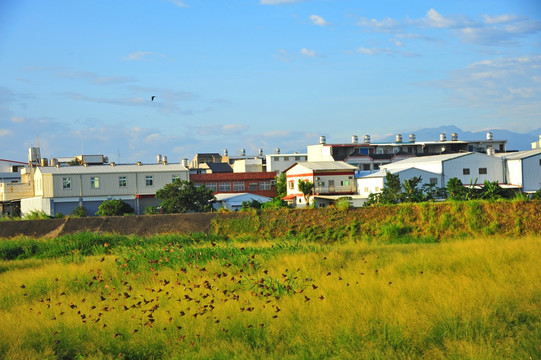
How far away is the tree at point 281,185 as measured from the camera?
69.5 m

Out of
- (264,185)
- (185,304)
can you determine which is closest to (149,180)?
(264,185)

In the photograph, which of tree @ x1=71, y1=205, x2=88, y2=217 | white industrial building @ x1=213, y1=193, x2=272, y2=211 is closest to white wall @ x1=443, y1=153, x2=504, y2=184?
white industrial building @ x1=213, y1=193, x2=272, y2=211

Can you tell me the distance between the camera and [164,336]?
951 cm

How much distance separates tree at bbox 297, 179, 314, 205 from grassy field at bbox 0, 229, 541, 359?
44997mm

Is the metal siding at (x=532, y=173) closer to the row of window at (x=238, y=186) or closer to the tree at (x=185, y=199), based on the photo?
the row of window at (x=238, y=186)

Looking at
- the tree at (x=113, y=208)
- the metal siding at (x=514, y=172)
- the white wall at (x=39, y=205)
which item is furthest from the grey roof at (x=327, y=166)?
the white wall at (x=39, y=205)

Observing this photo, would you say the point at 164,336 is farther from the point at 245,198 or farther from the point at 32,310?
the point at 245,198

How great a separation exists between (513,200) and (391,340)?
56.7ft

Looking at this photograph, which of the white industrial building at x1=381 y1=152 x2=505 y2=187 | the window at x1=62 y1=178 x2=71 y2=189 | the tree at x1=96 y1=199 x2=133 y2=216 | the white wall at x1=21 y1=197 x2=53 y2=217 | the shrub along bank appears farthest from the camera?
the white industrial building at x1=381 y1=152 x2=505 y2=187

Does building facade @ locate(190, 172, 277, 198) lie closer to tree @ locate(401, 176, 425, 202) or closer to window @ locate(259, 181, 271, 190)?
window @ locate(259, 181, 271, 190)

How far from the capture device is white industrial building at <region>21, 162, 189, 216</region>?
57344 mm

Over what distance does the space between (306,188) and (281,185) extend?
33.7 feet

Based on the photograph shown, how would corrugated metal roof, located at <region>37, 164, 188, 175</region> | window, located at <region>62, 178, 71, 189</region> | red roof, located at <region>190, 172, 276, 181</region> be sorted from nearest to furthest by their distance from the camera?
window, located at <region>62, 178, 71, 189</region> < corrugated metal roof, located at <region>37, 164, 188, 175</region> < red roof, located at <region>190, 172, 276, 181</region>

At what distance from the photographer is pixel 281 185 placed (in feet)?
230
